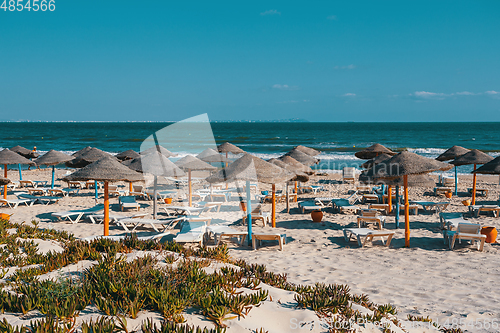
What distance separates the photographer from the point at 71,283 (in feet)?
13.7

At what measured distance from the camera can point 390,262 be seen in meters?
6.79

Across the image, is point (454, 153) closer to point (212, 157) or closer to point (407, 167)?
point (407, 167)

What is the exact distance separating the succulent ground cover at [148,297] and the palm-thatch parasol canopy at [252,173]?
2399mm

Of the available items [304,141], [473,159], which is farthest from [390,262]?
[304,141]

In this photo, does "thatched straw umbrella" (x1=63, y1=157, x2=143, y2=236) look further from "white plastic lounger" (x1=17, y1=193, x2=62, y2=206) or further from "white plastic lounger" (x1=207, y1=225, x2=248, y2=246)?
"white plastic lounger" (x1=17, y1=193, x2=62, y2=206)

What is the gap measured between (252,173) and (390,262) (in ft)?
10.8

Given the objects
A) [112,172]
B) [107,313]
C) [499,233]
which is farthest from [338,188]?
[107,313]

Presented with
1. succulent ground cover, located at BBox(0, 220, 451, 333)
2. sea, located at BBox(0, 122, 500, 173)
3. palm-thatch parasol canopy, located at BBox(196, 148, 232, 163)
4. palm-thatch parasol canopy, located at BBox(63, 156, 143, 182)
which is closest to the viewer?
succulent ground cover, located at BBox(0, 220, 451, 333)

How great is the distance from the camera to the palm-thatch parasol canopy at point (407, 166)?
7.36m

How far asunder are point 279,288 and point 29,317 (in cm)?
292

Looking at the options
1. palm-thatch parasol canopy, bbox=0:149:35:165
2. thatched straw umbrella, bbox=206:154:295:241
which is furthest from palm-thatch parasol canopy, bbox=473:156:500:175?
palm-thatch parasol canopy, bbox=0:149:35:165

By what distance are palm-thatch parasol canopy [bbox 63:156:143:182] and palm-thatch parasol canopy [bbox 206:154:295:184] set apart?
74.1 inches

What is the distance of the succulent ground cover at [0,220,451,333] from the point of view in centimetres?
341

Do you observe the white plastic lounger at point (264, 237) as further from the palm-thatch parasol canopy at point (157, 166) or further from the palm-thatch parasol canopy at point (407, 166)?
the palm-thatch parasol canopy at point (157, 166)
